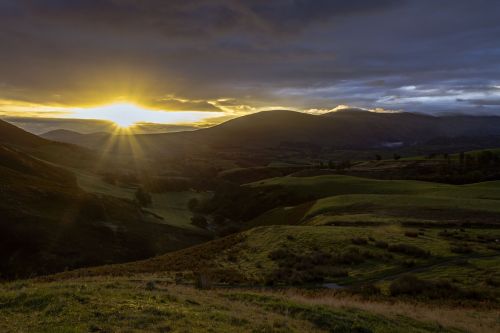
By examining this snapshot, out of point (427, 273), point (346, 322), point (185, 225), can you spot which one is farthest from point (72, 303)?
point (185, 225)

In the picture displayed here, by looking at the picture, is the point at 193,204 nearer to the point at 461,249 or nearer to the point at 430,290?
the point at 461,249

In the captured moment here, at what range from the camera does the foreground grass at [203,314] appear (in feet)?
44.4

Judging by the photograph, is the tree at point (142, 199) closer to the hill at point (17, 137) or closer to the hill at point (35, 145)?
the hill at point (35, 145)

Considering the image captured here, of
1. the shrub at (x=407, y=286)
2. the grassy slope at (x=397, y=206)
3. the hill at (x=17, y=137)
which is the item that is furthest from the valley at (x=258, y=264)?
the hill at (x=17, y=137)

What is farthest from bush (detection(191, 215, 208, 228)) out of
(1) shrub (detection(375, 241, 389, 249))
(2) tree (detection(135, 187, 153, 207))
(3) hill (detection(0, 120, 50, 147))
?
(3) hill (detection(0, 120, 50, 147))

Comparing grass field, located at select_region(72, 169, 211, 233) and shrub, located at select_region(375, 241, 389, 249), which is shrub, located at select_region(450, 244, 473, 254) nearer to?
shrub, located at select_region(375, 241, 389, 249)

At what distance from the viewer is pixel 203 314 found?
15711 millimetres

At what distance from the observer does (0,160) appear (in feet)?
288

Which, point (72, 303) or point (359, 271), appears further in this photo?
point (359, 271)

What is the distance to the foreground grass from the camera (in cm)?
1354

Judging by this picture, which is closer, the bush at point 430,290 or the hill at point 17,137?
the bush at point 430,290

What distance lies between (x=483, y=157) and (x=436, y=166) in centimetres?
1721

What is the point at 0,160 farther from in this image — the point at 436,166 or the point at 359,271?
the point at 436,166

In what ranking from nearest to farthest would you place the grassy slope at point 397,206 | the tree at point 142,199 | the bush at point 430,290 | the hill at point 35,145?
the bush at point 430,290, the grassy slope at point 397,206, the tree at point 142,199, the hill at point 35,145
